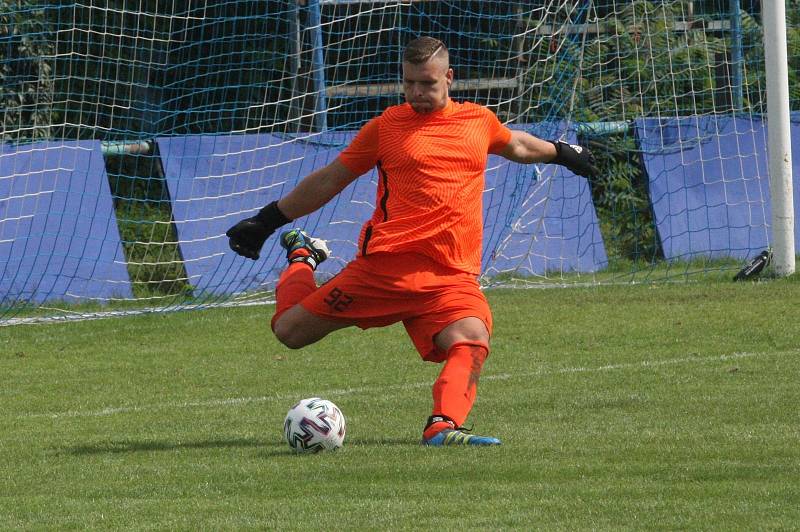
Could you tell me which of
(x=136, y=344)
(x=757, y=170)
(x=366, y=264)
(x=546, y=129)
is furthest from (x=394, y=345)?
Result: (x=757, y=170)

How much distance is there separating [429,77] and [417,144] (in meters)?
0.34

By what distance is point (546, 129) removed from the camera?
15.0m

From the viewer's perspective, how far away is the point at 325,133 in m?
14.4

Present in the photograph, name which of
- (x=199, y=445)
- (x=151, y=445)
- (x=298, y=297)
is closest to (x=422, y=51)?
(x=298, y=297)

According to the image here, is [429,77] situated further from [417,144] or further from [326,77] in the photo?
[326,77]

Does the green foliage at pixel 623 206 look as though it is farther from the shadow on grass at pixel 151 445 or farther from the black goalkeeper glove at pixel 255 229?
the shadow on grass at pixel 151 445

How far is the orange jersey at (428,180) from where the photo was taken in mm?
7410

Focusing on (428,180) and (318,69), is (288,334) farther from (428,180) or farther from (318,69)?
(318,69)

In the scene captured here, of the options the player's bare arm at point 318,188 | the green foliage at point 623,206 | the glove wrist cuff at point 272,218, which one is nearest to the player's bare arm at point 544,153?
the player's bare arm at point 318,188

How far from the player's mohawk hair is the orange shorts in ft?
3.02

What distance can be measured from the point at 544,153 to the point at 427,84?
0.92 meters

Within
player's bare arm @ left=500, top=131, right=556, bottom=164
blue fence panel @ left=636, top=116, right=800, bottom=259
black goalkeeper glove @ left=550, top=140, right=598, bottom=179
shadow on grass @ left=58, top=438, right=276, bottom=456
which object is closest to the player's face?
player's bare arm @ left=500, top=131, right=556, bottom=164

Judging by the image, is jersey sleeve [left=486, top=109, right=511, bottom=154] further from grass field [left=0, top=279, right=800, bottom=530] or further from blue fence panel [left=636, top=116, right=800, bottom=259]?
blue fence panel [left=636, top=116, right=800, bottom=259]

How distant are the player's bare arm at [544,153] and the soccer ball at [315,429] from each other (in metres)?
1.69
